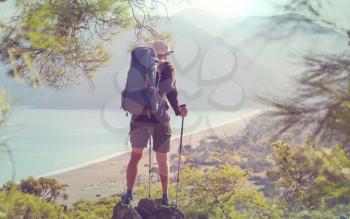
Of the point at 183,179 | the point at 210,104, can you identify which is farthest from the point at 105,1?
the point at 210,104

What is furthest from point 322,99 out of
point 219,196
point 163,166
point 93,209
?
point 219,196

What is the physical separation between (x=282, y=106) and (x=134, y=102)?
262 centimetres

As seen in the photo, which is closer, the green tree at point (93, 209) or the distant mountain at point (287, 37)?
the distant mountain at point (287, 37)

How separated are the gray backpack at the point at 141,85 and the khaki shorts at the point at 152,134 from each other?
1.14 ft

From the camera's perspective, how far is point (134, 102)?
531 cm

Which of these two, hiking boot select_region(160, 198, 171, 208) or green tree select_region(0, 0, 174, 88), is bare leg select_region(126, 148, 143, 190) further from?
green tree select_region(0, 0, 174, 88)

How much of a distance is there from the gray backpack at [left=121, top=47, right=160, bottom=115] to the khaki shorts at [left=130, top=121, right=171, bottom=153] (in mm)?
347

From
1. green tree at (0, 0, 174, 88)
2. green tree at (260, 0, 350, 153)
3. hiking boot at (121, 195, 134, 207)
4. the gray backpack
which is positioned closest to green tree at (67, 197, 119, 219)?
green tree at (0, 0, 174, 88)

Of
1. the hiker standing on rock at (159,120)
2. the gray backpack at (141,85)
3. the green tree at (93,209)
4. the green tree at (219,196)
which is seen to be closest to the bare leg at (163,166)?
the hiker standing on rock at (159,120)

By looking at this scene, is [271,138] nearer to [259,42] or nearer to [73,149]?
[259,42]

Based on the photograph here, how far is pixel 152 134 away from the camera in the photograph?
18.7ft

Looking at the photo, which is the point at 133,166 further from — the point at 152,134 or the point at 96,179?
the point at 96,179

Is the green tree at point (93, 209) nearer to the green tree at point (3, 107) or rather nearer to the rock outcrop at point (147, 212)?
the rock outcrop at point (147, 212)

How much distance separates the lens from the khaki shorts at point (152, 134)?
5.63 meters
